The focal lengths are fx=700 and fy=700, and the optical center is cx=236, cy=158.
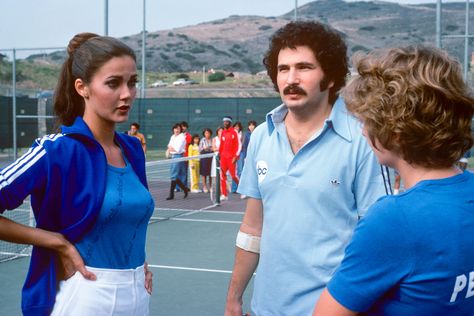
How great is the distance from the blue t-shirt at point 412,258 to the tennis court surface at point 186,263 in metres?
4.55

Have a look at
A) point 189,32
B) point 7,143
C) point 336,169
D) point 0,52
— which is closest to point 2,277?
point 336,169

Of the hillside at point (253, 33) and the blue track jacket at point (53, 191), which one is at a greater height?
the hillside at point (253, 33)

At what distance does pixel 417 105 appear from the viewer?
1.55 meters

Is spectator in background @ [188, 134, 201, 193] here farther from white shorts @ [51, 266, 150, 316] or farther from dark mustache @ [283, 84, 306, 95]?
white shorts @ [51, 266, 150, 316]

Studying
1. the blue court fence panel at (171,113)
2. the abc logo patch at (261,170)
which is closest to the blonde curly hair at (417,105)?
the abc logo patch at (261,170)

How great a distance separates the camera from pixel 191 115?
1045 inches

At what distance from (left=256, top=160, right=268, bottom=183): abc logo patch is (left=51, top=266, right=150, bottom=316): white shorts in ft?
2.22

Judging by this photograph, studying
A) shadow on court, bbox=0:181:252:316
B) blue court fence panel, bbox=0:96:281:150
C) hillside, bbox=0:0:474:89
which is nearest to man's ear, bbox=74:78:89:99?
shadow on court, bbox=0:181:252:316

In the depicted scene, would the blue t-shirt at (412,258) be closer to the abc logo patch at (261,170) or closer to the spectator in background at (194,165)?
the abc logo patch at (261,170)

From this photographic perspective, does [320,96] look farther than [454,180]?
Yes

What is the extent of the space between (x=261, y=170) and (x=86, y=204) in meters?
0.80

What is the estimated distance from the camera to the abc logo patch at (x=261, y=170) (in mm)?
2846

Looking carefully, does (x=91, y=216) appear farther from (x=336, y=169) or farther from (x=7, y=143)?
(x=7, y=143)

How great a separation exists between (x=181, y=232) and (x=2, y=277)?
3527mm
